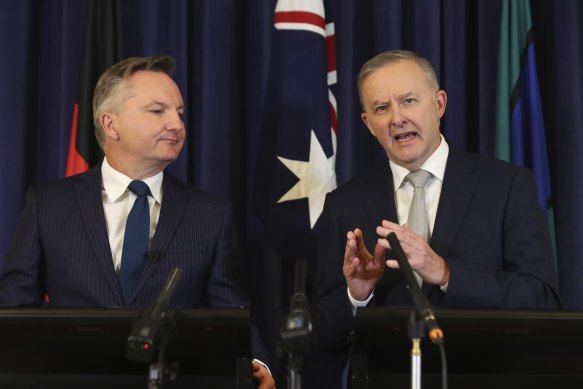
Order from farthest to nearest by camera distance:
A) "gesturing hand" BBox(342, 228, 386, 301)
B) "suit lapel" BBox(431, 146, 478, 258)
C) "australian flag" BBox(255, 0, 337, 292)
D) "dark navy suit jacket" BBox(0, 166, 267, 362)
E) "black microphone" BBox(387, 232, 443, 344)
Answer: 1. "australian flag" BBox(255, 0, 337, 292)
2. "dark navy suit jacket" BBox(0, 166, 267, 362)
3. "suit lapel" BBox(431, 146, 478, 258)
4. "gesturing hand" BBox(342, 228, 386, 301)
5. "black microphone" BBox(387, 232, 443, 344)

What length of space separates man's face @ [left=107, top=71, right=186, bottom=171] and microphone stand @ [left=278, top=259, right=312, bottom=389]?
162cm

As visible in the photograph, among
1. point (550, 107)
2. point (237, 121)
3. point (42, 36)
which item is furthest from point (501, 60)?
point (42, 36)

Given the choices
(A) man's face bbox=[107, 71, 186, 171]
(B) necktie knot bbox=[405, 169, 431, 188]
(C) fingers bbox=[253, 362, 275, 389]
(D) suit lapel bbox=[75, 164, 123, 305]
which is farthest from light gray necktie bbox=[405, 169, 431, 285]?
(D) suit lapel bbox=[75, 164, 123, 305]

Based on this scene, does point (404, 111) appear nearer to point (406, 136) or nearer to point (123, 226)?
point (406, 136)

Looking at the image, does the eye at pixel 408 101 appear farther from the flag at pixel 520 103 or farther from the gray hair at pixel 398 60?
the flag at pixel 520 103

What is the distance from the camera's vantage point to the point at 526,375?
1.99 metres

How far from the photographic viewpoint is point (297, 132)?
3.75 m

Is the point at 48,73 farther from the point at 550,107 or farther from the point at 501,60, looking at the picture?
the point at 550,107

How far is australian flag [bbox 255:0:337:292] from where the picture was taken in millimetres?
3697

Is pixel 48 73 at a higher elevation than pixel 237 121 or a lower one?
higher

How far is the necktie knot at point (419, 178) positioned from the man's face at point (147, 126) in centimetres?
95

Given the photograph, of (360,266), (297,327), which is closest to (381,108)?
(360,266)

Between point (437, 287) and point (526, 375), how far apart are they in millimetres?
846

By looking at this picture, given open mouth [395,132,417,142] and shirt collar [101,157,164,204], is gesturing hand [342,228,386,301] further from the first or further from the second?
shirt collar [101,157,164,204]
